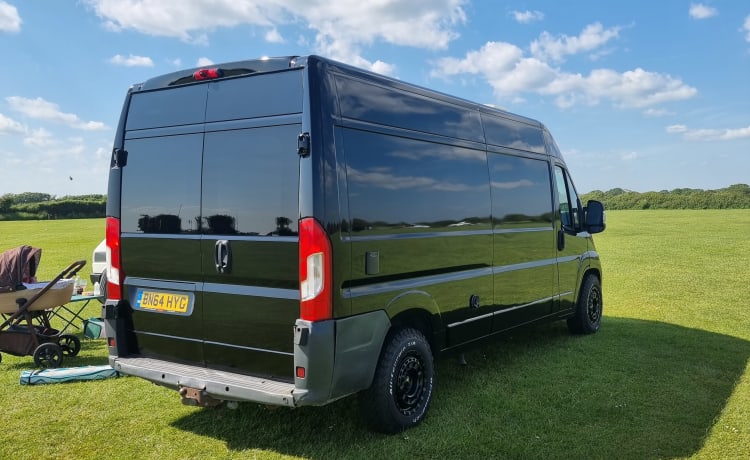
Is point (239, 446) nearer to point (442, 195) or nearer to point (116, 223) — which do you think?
point (116, 223)

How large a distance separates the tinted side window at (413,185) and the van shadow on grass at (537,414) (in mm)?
1598

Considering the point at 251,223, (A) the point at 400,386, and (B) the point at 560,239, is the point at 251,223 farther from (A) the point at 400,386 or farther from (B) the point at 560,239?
(B) the point at 560,239

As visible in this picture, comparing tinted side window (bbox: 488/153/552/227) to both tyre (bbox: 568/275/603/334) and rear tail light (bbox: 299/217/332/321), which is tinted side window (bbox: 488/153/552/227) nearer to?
tyre (bbox: 568/275/603/334)

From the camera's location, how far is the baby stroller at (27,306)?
666cm

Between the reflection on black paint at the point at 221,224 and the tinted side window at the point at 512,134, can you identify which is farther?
the tinted side window at the point at 512,134

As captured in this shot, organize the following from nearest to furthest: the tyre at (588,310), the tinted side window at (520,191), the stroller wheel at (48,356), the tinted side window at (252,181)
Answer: the tinted side window at (252,181) < the tinted side window at (520,191) < the stroller wheel at (48,356) < the tyre at (588,310)

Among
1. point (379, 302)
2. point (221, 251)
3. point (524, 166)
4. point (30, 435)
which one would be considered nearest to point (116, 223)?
point (221, 251)

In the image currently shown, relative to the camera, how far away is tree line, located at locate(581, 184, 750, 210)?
58281 millimetres

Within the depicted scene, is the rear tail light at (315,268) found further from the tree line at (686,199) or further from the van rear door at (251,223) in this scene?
the tree line at (686,199)

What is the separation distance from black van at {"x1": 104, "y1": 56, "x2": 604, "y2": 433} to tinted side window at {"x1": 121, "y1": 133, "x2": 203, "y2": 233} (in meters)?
0.01

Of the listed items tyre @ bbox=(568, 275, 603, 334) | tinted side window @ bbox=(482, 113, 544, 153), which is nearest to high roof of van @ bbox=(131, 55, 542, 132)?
tinted side window @ bbox=(482, 113, 544, 153)

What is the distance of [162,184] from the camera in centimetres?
455

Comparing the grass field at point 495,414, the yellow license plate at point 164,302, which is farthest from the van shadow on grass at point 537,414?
the yellow license plate at point 164,302

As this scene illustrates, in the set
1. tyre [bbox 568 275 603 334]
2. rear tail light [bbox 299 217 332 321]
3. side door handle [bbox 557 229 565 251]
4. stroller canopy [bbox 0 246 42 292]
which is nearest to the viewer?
rear tail light [bbox 299 217 332 321]
